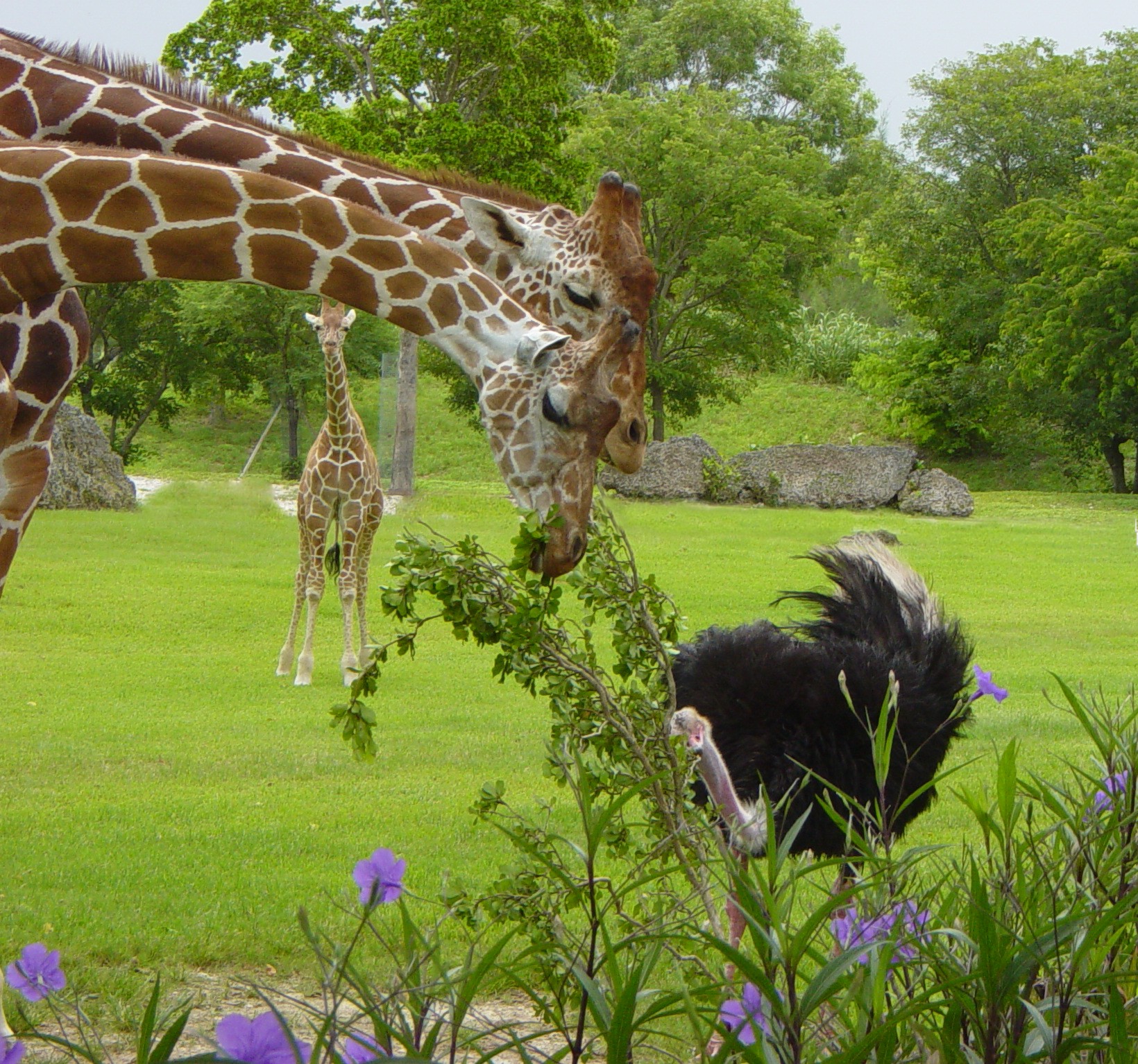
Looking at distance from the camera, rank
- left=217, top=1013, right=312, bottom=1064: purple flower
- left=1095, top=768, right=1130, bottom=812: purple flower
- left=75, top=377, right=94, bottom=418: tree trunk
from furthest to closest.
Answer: left=75, top=377, right=94, bottom=418: tree trunk, left=1095, top=768, right=1130, bottom=812: purple flower, left=217, top=1013, right=312, bottom=1064: purple flower

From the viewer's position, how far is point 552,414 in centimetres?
305

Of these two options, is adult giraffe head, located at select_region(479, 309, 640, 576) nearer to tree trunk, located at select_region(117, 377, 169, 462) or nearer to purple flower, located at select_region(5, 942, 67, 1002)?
purple flower, located at select_region(5, 942, 67, 1002)

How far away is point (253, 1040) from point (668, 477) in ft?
68.5

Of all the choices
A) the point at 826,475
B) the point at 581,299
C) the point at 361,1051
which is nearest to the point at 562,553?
the point at 361,1051

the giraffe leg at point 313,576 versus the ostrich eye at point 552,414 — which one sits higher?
the ostrich eye at point 552,414

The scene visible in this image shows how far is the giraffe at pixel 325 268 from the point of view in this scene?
9.16 feet

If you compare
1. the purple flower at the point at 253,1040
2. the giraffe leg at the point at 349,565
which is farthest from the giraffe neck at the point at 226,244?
the giraffe leg at the point at 349,565

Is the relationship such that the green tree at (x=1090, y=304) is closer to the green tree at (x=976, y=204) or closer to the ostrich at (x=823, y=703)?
the green tree at (x=976, y=204)

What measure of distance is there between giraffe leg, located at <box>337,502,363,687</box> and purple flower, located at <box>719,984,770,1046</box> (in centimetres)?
796

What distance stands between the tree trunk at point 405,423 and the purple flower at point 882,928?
1946cm

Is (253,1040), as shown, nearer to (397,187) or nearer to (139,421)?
(397,187)

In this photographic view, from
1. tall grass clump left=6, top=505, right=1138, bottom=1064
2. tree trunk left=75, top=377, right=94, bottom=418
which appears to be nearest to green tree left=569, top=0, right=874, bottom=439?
tree trunk left=75, top=377, right=94, bottom=418

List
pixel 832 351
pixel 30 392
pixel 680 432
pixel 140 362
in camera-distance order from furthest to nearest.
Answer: pixel 832 351
pixel 680 432
pixel 140 362
pixel 30 392

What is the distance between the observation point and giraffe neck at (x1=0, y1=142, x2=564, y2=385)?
2.78 meters
